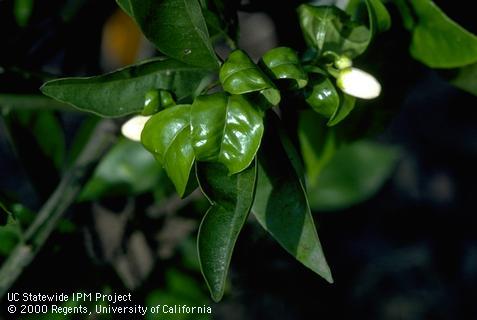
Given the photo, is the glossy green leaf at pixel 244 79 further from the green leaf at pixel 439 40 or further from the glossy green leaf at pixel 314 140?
the glossy green leaf at pixel 314 140

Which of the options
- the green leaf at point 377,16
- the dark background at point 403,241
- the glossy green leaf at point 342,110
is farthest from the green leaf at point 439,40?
the dark background at point 403,241

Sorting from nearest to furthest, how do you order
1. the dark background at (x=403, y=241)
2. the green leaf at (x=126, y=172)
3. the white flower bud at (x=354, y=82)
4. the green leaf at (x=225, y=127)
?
1. the green leaf at (x=225, y=127)
2. the white flower bud at (x=354, y=82)
3. the green leaf at (x=126, y=172)
4. the dark background at (x=403, y=241)

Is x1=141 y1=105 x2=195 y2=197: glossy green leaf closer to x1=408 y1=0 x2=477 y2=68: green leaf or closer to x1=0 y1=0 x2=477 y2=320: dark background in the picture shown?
x1=408 y1=0 x2=477 y2=68: green leaf

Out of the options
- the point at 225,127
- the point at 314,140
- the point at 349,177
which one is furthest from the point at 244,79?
the point at 349,177

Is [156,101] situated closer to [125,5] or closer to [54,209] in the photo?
[125,5]

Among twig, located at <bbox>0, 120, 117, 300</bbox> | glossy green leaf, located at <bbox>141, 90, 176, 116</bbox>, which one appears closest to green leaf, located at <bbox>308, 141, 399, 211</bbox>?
twig, located at <bbox>0, 120, 117, 300</bbox>

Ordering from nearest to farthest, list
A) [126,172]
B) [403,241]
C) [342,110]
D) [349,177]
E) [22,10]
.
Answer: [342,110] < [22,10] < [126,172] < [349,177] < [403,241]
